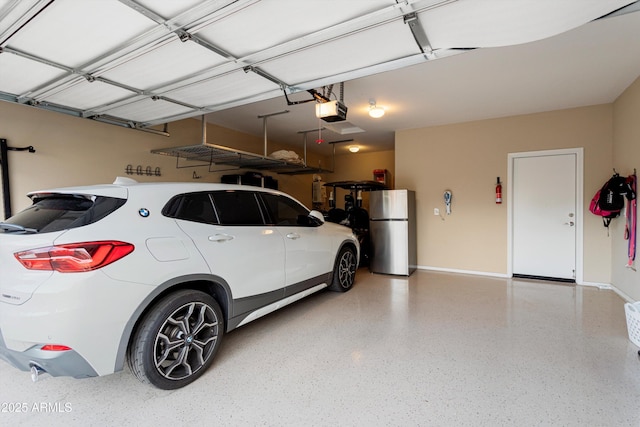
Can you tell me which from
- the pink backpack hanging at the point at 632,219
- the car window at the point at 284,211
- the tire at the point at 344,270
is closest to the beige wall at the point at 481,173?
the pink backpack hanging at the point at 632,219

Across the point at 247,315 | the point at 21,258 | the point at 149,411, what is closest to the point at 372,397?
the point at 247,315

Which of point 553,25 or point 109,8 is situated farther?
point 553,25

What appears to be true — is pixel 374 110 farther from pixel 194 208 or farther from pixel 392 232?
pixel 194 208

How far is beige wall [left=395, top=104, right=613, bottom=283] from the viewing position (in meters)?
4.33

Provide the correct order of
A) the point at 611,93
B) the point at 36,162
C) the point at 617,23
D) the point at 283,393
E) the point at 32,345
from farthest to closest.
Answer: the point at 611,93
the point at 36,162
the point at 617,23
the point at 283,393
the point at 32,345

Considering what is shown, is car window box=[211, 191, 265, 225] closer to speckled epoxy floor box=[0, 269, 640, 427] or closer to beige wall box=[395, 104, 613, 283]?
speckled epoxy floor box=[0, 269, 640, 427]

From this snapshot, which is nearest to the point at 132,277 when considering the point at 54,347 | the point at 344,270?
the point at 54,347

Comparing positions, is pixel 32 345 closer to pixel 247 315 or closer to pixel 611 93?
pixel 247 315

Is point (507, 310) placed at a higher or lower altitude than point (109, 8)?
lower

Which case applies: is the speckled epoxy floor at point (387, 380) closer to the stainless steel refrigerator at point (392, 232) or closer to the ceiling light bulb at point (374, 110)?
the stainless steel refrigerator at point (392, 232)

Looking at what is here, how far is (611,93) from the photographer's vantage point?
3867 millimetres

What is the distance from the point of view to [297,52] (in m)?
2.12

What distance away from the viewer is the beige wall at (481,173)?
4.33 m

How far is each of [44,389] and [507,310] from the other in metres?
4.28
